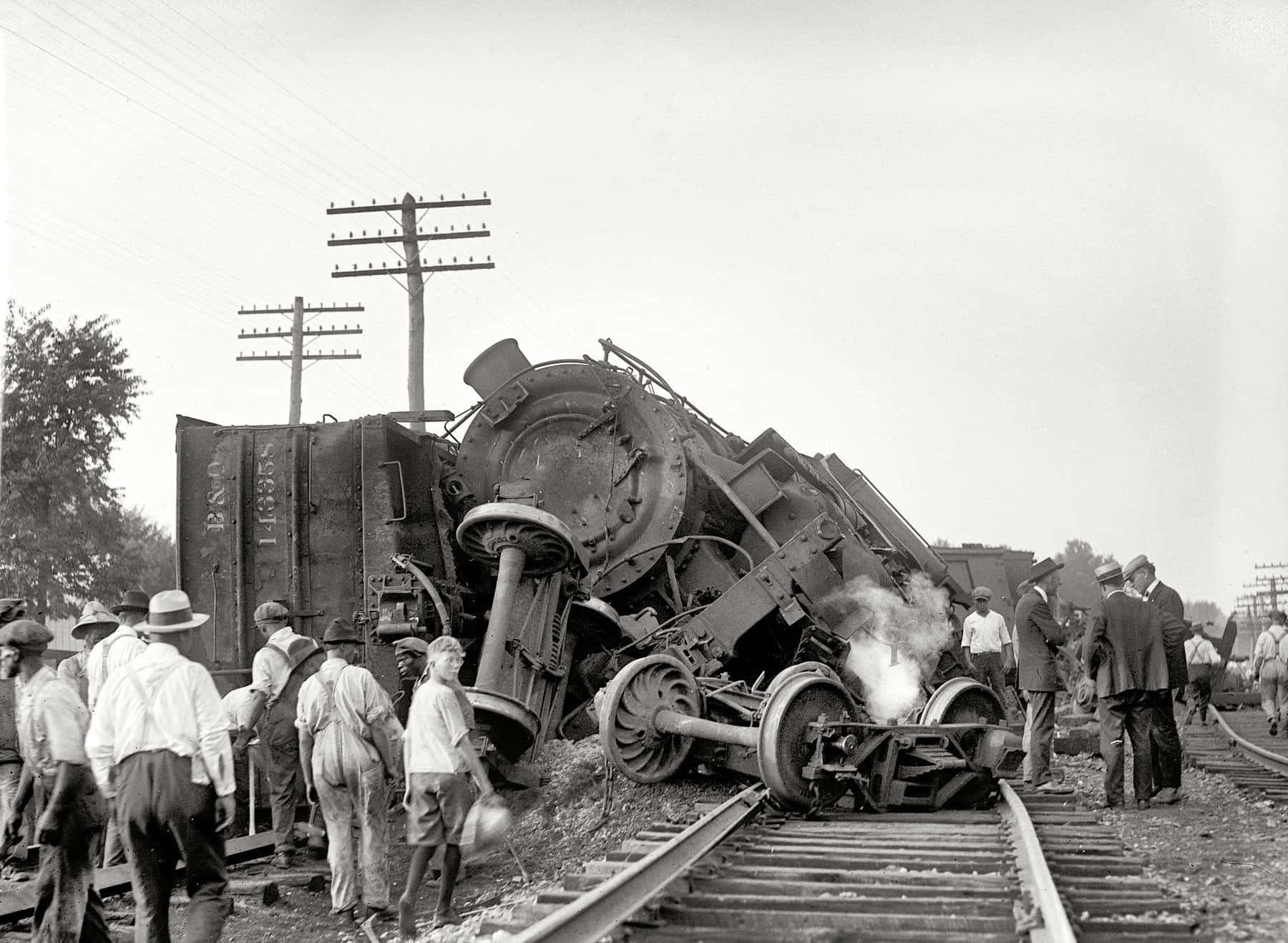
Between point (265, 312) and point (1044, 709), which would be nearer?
point (1044, 709)

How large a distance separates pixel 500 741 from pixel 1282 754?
354 inches

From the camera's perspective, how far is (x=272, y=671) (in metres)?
8.86

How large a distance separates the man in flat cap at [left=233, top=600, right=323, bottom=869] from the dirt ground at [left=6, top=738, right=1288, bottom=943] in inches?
12.8

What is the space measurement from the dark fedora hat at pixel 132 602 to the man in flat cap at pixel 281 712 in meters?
0.96

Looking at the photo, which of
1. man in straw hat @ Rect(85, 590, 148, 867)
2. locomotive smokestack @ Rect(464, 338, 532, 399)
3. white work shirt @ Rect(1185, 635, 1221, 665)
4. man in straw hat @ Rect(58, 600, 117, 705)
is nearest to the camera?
man in straw hat @ Rect(85, 590, 148, 867)

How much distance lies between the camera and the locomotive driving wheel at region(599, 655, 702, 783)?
9.23 metres

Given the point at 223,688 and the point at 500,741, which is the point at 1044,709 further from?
the point at 223,688

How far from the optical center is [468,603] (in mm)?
12031

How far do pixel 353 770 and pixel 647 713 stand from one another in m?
2.42

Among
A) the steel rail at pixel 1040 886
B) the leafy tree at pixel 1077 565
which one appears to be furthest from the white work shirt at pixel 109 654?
the leafy tree at pixel 1077 565

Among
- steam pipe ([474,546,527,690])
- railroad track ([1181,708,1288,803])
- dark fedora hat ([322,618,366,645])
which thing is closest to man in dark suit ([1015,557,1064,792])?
railroad track ([1181,708,1288,803])

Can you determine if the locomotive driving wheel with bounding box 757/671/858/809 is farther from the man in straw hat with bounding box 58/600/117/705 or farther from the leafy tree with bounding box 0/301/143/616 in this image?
the leafy tree with bounding box 0/301/143/616

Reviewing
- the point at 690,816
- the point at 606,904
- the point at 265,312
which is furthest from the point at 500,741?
the point at 265,312

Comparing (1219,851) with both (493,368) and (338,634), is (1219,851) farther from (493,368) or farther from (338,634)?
(493,368)
